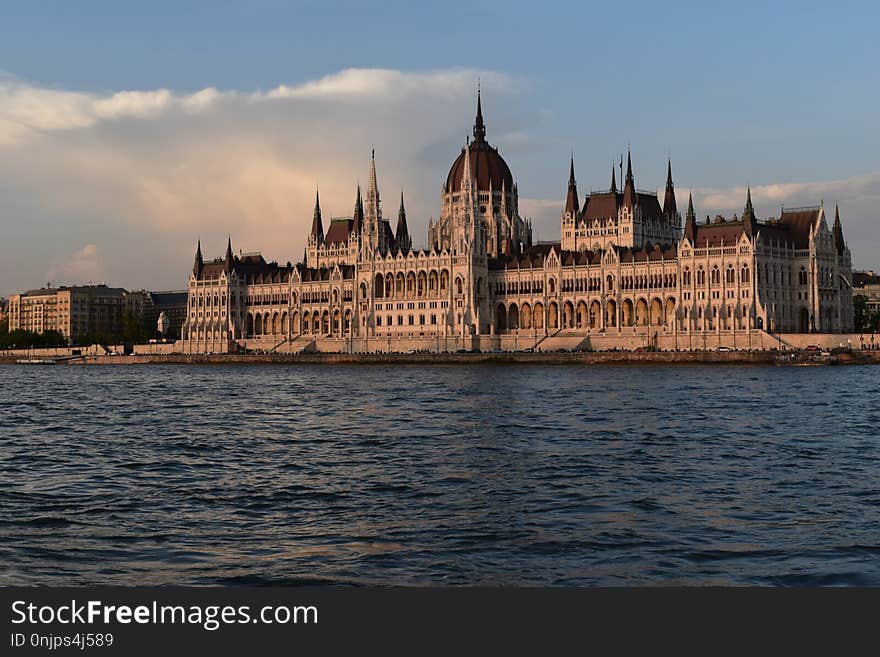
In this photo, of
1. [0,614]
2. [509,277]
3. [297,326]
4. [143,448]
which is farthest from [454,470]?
[297,326]

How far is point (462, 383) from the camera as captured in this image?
84.3 metres

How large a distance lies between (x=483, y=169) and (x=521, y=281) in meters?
26.4

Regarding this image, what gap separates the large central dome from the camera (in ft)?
563

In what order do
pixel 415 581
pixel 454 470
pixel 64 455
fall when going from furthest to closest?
pixel 64 455 → pixel 454 470 → pixel 415 581

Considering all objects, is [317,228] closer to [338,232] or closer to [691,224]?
[338,232]

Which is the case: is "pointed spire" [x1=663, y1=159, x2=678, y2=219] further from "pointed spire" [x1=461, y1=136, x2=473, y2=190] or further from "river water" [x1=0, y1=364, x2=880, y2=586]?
"river water" [x1=0, y1=364, x2=880, y2=586]

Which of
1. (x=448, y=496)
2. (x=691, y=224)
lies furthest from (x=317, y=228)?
(x=448, y=496)

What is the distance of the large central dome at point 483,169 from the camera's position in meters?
172

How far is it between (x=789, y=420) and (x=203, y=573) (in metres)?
33.5

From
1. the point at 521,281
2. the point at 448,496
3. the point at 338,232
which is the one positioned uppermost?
the point at 338,232

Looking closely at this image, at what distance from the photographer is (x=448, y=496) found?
26.4 m

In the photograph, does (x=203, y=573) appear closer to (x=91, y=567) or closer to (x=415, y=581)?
(x=91, y=567)

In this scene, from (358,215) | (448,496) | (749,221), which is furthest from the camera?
(358,215)

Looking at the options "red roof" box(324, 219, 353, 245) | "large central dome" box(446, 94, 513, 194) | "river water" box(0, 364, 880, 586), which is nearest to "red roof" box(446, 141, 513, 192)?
"large central dome" box(446, 94, 513, 194)
